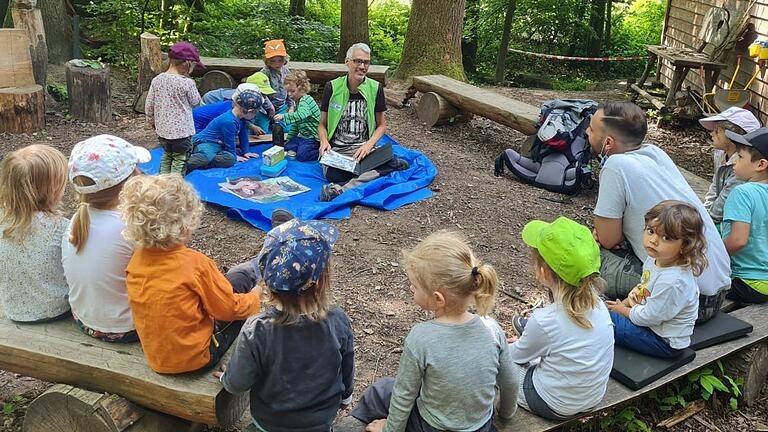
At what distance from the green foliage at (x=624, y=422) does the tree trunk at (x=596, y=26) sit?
1580cm

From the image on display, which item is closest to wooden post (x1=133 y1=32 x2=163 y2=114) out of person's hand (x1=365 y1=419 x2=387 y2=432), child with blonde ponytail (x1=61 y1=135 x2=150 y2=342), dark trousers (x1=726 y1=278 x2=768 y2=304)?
child with blonde ponytail (x1=61 y1=135 x2=150 y2=342)

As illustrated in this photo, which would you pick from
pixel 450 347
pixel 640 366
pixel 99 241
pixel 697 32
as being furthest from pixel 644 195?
pixel 697 32

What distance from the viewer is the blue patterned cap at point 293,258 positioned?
216 centimetres

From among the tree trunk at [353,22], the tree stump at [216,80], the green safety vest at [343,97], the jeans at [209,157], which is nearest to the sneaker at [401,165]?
the green safety vest at [343,97]

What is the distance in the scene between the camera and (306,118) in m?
6.48

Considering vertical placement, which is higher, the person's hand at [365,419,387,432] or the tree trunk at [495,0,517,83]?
the tree trunk at [495,0,517,83]

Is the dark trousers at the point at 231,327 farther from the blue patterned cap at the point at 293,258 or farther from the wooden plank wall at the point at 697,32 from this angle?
the wooden plank wall at the point at 697,32

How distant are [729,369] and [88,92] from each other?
7027 mm

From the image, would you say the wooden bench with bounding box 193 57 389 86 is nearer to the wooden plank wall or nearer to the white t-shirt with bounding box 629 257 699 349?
the wooden plank wall

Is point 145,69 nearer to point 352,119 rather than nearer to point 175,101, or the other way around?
point 175,101

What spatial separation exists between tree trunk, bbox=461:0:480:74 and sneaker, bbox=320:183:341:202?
11661 millimetres

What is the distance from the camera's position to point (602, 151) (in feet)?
12.3

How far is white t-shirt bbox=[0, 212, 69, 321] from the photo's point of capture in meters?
2.72

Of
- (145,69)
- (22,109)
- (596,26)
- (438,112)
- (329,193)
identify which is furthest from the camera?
(596,26)
